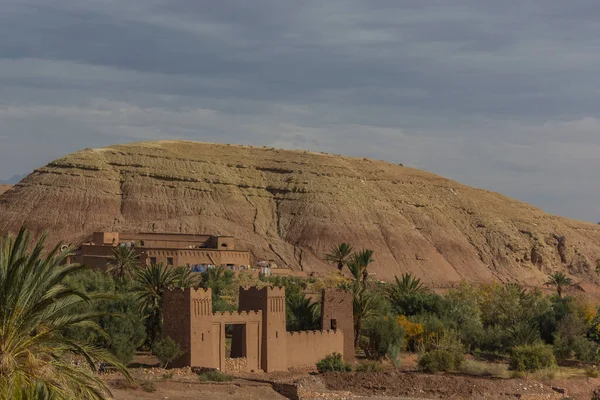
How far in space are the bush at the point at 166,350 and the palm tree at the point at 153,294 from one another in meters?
3.55

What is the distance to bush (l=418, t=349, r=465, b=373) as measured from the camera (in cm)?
3794

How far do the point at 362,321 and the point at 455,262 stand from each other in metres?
50.0

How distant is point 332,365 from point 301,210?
180ft

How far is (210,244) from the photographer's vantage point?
68.9 meters

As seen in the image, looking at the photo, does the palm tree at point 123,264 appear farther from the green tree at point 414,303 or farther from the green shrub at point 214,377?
the green shrub at point 214,377

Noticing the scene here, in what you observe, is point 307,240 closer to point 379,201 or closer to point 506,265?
point 379,201

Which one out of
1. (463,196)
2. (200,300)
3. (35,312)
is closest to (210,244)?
(200,300)

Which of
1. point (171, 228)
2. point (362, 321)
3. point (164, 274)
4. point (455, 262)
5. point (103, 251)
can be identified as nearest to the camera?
point (164, 274)

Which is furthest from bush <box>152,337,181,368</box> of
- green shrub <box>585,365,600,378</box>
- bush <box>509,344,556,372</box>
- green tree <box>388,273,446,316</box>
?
green tree <box>388,273,446,316</box>

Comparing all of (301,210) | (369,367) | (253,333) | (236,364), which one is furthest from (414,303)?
(301,210)

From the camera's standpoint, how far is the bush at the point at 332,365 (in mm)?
36062

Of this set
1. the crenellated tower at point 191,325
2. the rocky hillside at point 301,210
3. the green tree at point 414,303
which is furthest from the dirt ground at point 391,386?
the rocky hillside at point 301,210

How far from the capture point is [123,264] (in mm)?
53781

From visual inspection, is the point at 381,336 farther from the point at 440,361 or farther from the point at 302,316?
the point at 440,361
